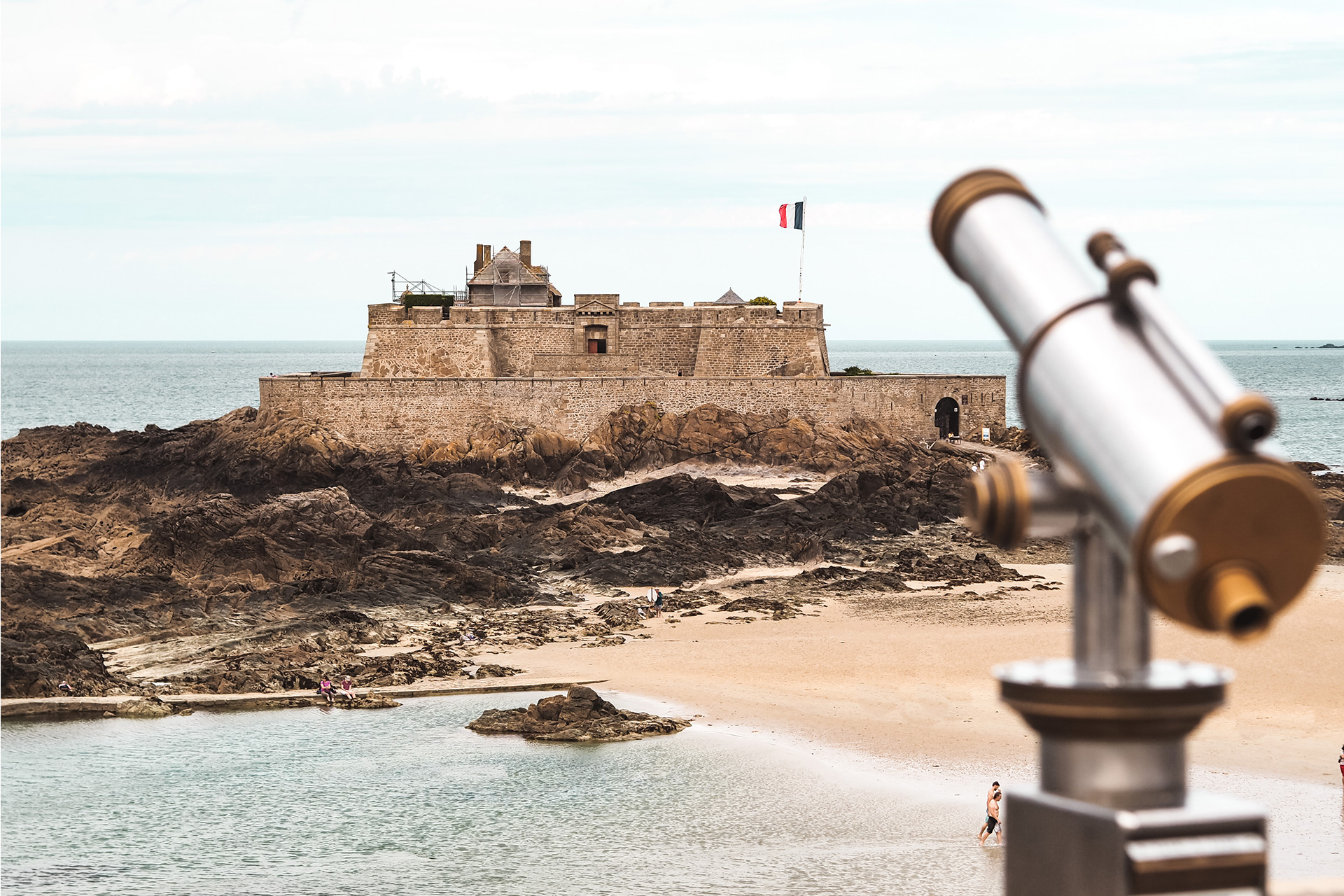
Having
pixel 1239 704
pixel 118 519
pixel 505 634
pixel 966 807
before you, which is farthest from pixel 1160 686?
pixel 118 519

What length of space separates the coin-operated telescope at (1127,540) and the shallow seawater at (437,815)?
1068 centimetres

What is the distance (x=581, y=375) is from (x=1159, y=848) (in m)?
40.0

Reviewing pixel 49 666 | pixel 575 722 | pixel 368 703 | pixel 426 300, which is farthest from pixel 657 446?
pixel 575 722

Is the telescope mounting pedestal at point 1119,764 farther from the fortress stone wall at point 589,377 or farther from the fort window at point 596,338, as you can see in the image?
the fort window at point 596,338

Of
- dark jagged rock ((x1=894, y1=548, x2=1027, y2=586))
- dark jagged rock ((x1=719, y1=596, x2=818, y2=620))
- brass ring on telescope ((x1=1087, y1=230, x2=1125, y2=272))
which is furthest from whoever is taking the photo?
dark jagged rock ((x1=894, y1=548, x2=1027, y2=586))

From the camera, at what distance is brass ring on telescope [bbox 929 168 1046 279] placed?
2045 mm

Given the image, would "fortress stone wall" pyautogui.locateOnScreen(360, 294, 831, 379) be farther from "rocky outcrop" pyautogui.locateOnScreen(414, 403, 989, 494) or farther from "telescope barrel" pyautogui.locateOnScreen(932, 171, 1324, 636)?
"telescope barrel" pyautogui.locateOnScreen(932, 171, 1324, 636)

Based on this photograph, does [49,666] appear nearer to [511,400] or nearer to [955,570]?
[955,570]

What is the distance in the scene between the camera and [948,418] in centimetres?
4150

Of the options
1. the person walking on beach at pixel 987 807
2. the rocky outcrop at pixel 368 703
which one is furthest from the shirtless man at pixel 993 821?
the rocky outcrop at pixel 368 703

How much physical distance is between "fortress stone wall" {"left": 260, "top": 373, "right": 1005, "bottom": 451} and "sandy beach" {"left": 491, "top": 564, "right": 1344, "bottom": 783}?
52.1 ft

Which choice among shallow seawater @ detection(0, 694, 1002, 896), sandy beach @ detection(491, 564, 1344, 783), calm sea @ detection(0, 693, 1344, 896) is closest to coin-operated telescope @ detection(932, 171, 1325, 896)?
calm sea @ detection(0, 693, 1344, 896)

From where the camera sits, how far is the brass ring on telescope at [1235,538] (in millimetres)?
1568

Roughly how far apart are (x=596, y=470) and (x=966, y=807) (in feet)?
77.8
